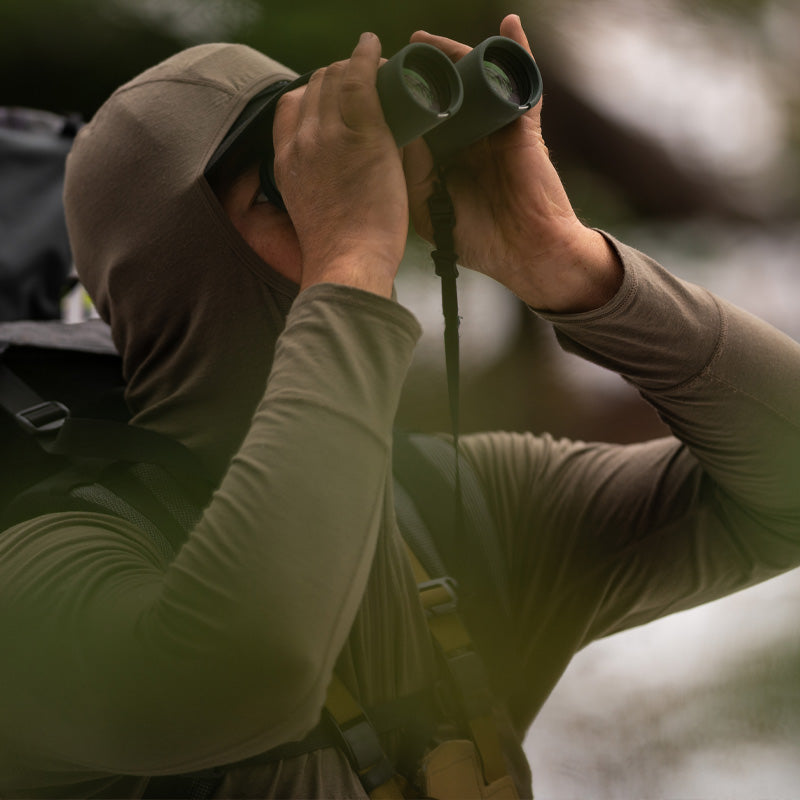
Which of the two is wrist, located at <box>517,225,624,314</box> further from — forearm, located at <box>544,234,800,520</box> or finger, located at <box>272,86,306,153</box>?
finger, located at <box>272,86,306,153</box>

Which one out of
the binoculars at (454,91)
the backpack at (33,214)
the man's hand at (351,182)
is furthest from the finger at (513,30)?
the backpack at (33,214)

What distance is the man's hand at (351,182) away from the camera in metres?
0.54

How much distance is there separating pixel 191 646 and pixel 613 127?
833 millimetres

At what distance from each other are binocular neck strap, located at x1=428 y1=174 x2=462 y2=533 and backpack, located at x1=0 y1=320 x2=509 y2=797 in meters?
0.17

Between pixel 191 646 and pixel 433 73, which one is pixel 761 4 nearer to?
pixel 433 73

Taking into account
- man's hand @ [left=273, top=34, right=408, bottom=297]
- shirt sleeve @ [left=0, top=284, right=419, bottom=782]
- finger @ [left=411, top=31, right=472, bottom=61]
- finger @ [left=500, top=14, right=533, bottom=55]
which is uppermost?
finger @ [left=500, top=14, right=533, bottom=55]

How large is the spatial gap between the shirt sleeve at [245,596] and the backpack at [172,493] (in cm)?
9

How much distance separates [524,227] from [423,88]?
0.17 metres

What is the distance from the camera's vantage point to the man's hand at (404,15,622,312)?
67 centimetres

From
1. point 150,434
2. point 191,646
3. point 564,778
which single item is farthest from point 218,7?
point 564,778

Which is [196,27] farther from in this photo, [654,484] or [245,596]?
[654,484]

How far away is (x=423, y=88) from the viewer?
0.56 m

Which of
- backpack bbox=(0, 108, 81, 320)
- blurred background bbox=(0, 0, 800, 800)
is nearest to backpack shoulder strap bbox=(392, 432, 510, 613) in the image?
blurred background bbox=(0, 0, 800, 800)

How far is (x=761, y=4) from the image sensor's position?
2.37ft
